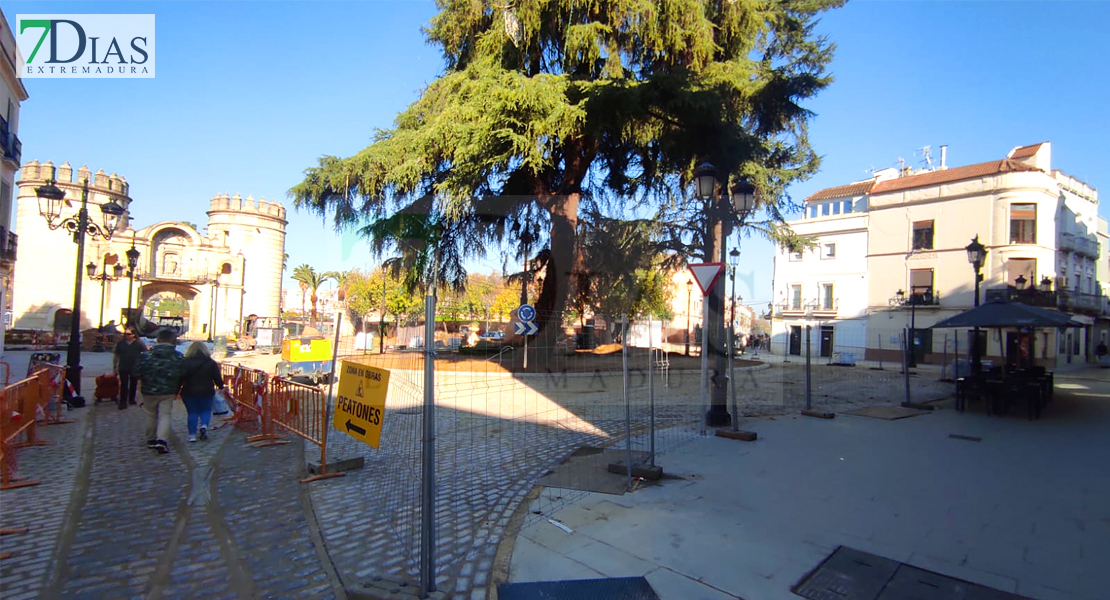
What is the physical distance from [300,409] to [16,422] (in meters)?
3.09

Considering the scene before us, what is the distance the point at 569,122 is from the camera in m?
14.3

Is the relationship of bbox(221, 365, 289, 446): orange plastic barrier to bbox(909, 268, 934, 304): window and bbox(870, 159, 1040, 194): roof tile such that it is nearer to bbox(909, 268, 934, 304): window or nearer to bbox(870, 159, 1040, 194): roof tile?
bbox(909, 268, 934, 304): window

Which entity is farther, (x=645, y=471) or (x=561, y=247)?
(x=561, y=247)

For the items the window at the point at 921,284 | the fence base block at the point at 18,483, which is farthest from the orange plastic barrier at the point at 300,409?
the window at the point at 921,284

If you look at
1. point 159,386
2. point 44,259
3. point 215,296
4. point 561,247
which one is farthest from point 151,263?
point 159,386

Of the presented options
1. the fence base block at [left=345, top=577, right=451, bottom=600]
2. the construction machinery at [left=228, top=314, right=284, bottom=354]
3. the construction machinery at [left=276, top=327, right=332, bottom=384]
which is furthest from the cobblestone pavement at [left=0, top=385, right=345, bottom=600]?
the construction machinery at [left=228, top=314, right=284, bottom=354]

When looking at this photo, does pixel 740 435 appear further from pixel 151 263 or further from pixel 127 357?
pixel 151 263

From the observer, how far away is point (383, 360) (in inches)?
250

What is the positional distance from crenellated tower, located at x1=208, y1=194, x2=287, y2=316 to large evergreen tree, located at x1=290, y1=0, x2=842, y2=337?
46.7 m

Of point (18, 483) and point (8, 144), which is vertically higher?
point (8, 144)

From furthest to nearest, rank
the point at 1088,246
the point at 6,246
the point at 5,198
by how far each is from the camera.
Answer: the point at 1088,246
the point at 5,198
the point at 6,246

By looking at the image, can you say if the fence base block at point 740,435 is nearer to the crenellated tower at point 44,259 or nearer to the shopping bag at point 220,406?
the shopping bag at point 220,406

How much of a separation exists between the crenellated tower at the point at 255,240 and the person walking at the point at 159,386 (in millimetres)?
56972

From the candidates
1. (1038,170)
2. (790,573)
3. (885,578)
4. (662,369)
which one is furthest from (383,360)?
(1038,170)
